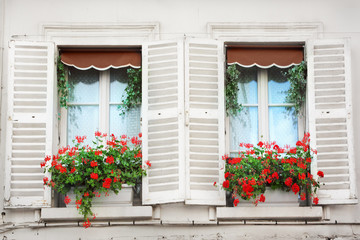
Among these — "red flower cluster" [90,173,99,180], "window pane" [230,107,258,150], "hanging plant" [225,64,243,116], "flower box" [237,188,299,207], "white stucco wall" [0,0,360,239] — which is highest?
"white stucco wall" [0,0,360,239]

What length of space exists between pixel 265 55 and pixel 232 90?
22.0 inches

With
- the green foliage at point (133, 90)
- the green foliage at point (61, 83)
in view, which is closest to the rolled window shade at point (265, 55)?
the green foliage at point (133, 90)

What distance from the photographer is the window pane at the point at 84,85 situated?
8.38 metres

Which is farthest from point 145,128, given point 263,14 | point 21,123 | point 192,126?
point 263,14

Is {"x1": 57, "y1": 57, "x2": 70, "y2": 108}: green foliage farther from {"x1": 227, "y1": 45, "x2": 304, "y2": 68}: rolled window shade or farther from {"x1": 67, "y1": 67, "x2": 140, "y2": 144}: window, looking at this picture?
{"x1": 227, "y1": 45, "x2": 304, "y2": 68}: rolled window shade

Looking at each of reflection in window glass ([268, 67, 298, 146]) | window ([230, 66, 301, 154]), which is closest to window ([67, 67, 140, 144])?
window ([230, 66, 301, 154])

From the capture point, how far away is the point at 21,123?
7.94 meters

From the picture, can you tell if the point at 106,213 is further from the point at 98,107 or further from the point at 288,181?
the point at 288,181

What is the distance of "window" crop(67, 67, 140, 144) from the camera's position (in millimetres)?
8312

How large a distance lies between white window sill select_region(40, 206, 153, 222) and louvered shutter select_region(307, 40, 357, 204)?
1955 millimetres

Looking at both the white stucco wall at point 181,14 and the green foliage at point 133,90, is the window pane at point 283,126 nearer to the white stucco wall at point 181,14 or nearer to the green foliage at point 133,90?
the white stucco wall at point 181,14

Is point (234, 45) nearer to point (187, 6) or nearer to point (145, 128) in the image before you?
point (187, 6)

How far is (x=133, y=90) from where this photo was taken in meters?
8.27

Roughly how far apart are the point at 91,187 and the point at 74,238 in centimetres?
60
